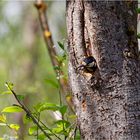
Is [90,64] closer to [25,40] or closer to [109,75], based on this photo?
[109,75]

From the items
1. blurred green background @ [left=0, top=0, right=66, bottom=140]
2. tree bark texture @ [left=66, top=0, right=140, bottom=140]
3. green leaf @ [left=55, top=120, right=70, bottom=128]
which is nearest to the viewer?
tree bark texture @ [left=66, top=0, right=140, bottom=140]

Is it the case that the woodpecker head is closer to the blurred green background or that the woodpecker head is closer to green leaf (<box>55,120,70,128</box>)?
Result: green leaf (<box>55,120,70,128</box>)

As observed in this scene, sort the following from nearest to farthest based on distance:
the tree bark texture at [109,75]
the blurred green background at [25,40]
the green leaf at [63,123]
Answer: the tree bark texture at [109,75]
the green leaf at [63,123]
the blurred green background at [25,40]

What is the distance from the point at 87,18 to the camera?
1.49 m

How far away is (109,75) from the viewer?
1.45m

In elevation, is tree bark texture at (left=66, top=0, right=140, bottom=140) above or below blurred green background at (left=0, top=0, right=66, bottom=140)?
below

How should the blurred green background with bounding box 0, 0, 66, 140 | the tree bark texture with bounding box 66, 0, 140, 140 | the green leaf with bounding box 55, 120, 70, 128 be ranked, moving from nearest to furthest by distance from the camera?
the tree bark texture with bounding box 66, 0, 140, 140 < the green leaf with bounding box 55, 120, 70, 128 < the blurred green background with bounding box 0, 0, 66, 140

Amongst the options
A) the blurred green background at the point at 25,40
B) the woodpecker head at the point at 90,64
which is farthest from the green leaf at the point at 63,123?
the blurred green background at the point at 25,40

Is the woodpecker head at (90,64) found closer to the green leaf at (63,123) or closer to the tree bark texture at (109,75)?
the tree bark texture at (109,75)

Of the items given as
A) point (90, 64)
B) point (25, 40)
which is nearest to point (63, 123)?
point (90, 64)

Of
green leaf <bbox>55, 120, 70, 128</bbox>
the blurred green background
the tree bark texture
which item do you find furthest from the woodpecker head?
the blurred green background

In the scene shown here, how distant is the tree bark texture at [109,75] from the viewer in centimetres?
144

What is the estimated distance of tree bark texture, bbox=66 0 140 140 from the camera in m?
1.44

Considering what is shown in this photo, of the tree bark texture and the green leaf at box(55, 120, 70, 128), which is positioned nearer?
the tree bark texture
